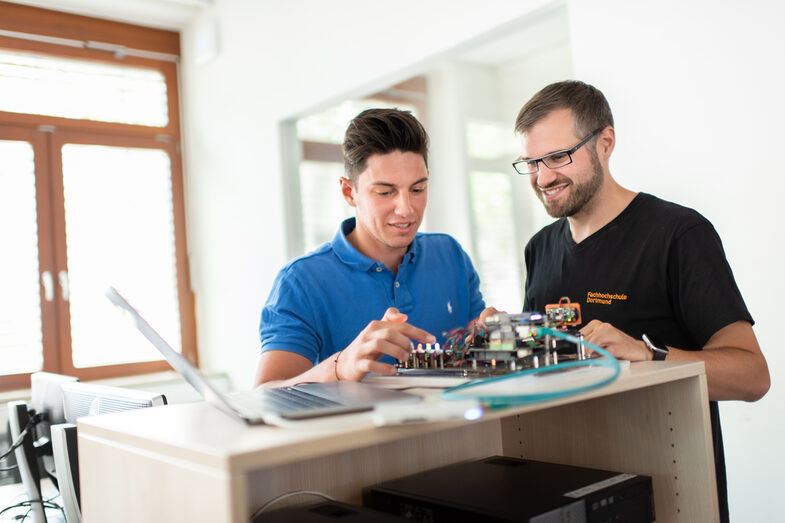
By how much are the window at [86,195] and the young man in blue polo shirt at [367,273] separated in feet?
10.2

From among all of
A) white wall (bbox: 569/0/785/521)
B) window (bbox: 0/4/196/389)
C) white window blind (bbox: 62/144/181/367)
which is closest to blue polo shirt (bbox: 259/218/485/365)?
white wall (bbox: 569/0/785/521)

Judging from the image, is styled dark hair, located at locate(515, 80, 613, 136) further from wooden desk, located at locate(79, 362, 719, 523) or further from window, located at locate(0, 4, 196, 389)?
window, located at locate(0, 4, 196, 389)

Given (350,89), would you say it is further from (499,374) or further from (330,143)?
(499,374)

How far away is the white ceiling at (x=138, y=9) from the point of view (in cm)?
434

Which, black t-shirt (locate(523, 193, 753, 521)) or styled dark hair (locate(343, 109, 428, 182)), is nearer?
black t-shirt (locate(523, 193, 753, 521))

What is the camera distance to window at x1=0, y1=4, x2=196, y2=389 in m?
4.21

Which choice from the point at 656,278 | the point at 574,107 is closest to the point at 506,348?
Answer: the point at 656,278

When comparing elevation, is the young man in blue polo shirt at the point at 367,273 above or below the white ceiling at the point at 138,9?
below

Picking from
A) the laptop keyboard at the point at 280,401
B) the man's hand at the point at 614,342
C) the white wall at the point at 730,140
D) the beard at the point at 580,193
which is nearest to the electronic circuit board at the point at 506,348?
the man's hand at the point at 614,342

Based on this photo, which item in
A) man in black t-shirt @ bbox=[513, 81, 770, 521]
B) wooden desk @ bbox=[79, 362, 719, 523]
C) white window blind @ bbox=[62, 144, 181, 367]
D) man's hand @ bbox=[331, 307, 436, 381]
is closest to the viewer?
wooden desk @ bbox=[79, 362, 719, 523]

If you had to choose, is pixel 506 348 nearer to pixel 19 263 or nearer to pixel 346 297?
pixel 346 297

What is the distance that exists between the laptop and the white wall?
61.9 inches

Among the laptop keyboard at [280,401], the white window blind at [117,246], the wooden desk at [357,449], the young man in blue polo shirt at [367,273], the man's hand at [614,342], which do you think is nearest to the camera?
the wooden desk at [357,449]

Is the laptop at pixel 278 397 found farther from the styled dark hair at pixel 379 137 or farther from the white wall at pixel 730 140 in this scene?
the white wall at pixel 730 140
